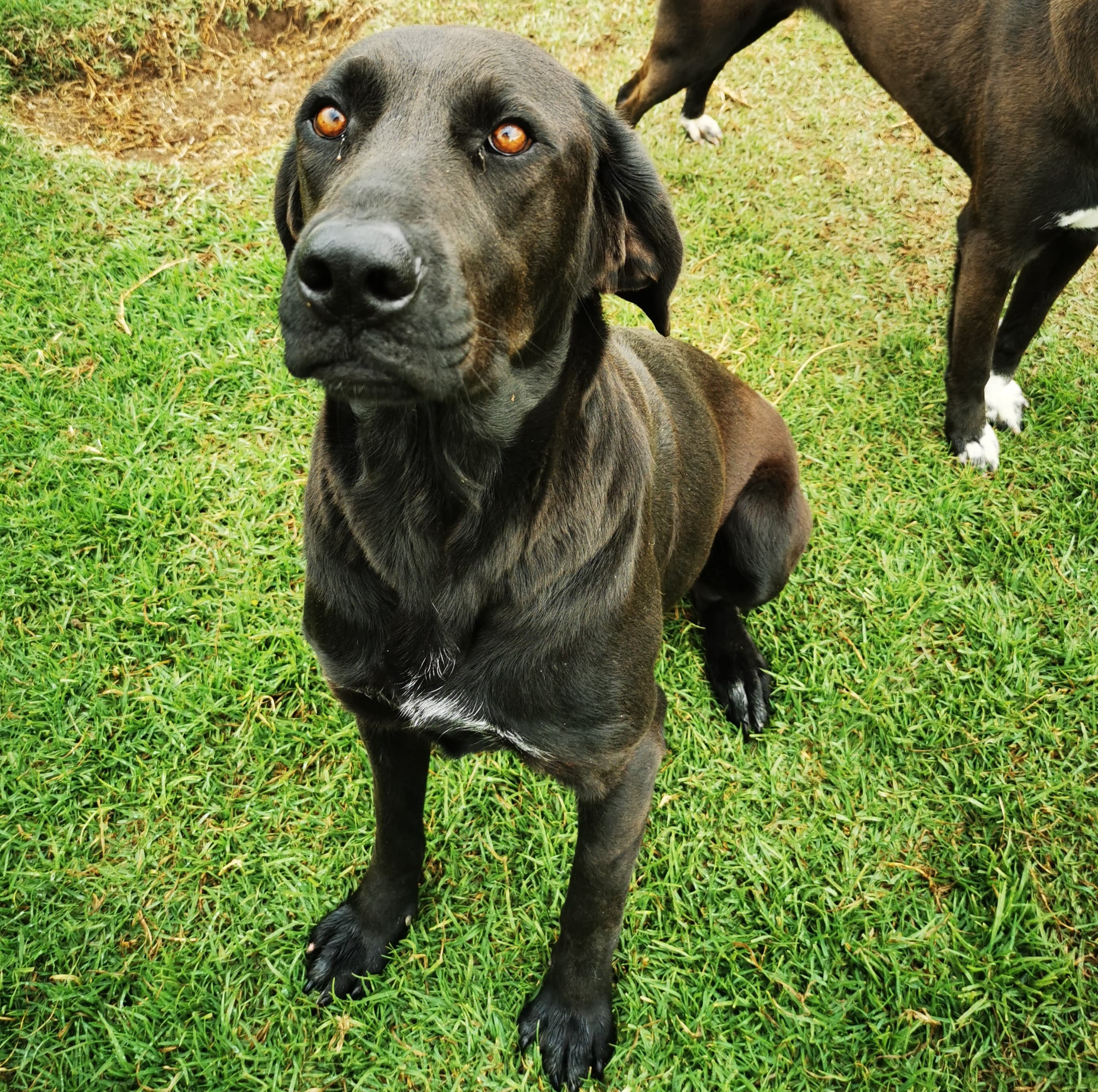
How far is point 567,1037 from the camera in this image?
7.98 ft

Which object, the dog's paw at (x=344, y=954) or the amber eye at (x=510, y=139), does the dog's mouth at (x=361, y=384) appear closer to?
the amber eye at (x=510, y=139)

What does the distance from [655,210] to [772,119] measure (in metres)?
4.07

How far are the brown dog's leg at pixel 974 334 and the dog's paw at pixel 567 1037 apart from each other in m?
2.96

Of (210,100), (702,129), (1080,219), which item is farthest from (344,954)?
(702,129)

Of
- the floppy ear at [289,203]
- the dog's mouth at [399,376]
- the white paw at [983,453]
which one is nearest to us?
the dog's mouth at [399,376]

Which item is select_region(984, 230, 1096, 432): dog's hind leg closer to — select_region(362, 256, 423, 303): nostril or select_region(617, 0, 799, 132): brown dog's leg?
select_region(617, 0, 799, 132): brown dog's leg

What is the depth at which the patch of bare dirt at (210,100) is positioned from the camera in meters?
4.68

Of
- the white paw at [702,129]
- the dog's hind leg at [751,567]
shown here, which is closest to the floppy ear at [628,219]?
the dog's hind leg at [751,567]

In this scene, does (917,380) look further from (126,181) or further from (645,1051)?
(126,181)

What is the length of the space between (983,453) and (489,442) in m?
3.03

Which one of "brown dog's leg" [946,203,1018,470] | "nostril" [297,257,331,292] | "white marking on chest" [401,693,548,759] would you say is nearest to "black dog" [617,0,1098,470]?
"brown dog's leg" [946,203,1018,470]

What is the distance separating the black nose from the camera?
53.5 inches

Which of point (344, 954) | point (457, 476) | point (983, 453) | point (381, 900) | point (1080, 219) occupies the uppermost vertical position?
point (457, 476)

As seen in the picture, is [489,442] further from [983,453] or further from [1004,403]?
[1004,403]
